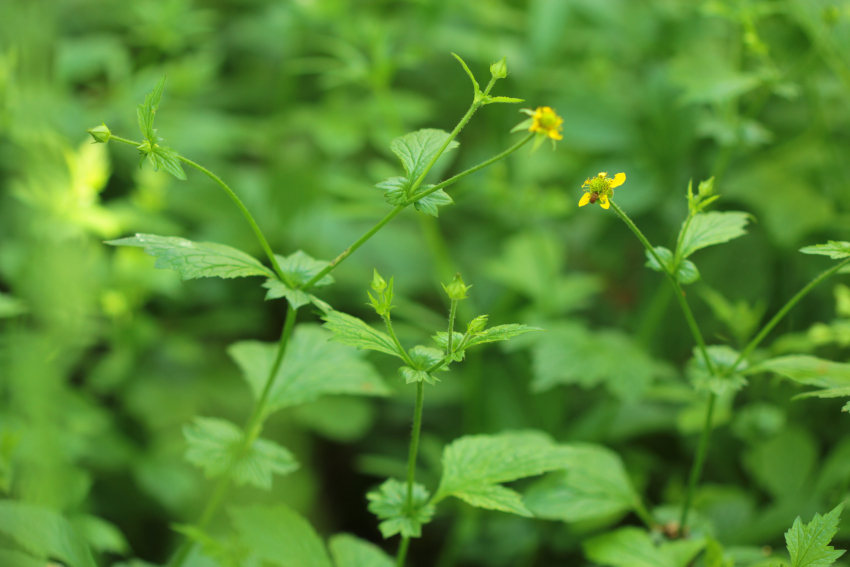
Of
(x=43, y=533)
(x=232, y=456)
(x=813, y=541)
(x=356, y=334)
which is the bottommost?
(x=43, y=533)

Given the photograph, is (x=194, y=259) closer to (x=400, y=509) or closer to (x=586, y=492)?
(x=400, y=509)

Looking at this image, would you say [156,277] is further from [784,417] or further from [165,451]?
[784,417]

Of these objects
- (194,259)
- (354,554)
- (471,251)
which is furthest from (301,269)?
(471,251)

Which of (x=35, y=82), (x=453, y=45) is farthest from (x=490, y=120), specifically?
(x=35, y=82)

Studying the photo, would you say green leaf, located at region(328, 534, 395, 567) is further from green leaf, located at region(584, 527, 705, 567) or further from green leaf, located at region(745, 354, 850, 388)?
green leaf, located at region(745, 354, 850, 388)

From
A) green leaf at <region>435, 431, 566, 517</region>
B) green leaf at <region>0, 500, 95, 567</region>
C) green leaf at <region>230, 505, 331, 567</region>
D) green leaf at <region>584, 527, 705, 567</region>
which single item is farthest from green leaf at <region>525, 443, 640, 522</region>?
green leaf at <region>0, 500, 95, 567</region>

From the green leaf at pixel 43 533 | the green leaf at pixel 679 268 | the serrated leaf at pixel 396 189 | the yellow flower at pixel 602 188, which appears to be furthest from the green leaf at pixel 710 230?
the green leaf at pixel 43 533
